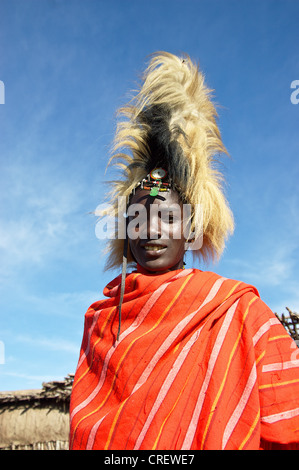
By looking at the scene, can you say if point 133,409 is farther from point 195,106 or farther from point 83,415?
point 195,106

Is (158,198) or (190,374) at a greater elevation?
(158,198)

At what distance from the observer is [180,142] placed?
2559 mm

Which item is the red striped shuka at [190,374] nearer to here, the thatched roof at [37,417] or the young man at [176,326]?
the young man at [176,326]

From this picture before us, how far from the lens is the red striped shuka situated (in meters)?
1.73

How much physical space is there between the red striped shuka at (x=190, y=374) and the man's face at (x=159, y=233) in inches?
4.9

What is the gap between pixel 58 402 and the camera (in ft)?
22.4

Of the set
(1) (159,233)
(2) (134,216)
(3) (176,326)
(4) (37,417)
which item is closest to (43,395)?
(4) (37,417)

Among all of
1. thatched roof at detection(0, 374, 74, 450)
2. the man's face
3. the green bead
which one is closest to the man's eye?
the man's face

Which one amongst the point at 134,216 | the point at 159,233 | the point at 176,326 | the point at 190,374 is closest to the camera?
the point at 190,374

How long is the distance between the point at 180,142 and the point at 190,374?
1391 mm

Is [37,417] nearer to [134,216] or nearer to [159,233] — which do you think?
[134,216]

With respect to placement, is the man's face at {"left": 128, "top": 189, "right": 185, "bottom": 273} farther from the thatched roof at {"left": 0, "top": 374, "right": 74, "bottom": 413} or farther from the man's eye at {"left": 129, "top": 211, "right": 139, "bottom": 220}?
the thatched roof at {"left": 0, "top": 374, "right": 74, "bottom": 413}
